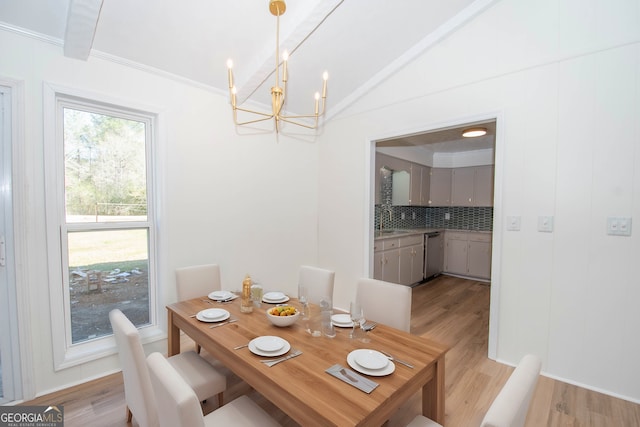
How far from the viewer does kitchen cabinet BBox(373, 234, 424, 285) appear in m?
4.12

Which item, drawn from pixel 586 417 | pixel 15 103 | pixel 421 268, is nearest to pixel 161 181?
pixel 15 103

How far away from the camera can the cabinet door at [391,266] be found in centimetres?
421

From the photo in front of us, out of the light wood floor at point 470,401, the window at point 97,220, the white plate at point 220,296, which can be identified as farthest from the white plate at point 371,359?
the window at point 97,220

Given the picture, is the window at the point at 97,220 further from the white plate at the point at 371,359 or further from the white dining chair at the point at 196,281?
the white plate at the point at 371,359

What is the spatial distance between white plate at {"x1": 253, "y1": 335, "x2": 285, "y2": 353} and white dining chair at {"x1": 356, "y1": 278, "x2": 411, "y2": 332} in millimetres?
807

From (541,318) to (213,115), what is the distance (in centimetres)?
→ 348

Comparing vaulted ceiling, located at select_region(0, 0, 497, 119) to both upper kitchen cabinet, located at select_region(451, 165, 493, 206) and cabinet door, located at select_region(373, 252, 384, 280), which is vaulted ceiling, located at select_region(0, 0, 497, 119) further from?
upper kitchen cabinet, located at select_region(451, 165, 493, 206)

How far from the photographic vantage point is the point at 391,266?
4336 millimetres

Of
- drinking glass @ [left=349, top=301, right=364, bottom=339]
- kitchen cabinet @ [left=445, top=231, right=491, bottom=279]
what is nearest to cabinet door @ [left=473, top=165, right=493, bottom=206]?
kitchen cabinet @ [left=445, top=231, right=491, bottom=279]

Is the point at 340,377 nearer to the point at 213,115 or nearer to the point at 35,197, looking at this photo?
the point at 35,197

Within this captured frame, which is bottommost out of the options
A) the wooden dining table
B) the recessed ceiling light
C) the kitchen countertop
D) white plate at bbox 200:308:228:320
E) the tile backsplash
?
the wooden dining table

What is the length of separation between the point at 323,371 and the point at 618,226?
2331 millimetres

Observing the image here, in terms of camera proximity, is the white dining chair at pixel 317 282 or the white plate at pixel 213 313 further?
the white dining chair at pixel 317 282

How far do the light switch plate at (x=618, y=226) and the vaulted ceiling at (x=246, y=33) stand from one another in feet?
6.64
